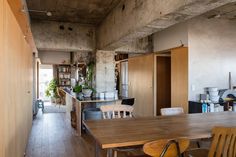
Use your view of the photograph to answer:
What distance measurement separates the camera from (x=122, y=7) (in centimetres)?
432

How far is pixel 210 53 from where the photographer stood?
16.5 ft

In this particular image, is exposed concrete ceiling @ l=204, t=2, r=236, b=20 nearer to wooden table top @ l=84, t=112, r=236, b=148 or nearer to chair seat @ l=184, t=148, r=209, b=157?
wooden table top @ l=84, t=112, r=236, b=148

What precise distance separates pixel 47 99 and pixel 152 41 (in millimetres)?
8751

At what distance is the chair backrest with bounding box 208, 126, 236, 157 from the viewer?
1.80 metres

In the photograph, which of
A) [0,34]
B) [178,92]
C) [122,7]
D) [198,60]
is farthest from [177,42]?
[0,34]

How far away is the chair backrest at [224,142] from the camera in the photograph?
1.80 meters

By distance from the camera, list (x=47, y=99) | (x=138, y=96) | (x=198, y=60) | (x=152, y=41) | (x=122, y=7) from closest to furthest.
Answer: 1. (x=122, y=7)
2. (x=198, y=60)
3. (x=152, y=41)
4. (x=138, y=96)
5. (x=47, y=99)

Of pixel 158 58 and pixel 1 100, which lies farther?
Result: pixel 158 58

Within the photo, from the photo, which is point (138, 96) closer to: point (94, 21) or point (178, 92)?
point (178, 92)

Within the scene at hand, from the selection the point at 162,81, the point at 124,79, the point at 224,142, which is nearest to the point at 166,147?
the point at 224,142

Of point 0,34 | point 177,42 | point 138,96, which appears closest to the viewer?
point 0,34

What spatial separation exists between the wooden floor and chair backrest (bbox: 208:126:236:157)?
2.31 meters

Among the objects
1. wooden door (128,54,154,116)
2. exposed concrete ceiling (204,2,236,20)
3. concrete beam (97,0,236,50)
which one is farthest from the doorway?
exposed concrete ceiling (204,2,236,20)

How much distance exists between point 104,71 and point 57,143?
9.05 feet
